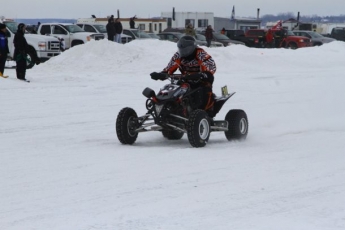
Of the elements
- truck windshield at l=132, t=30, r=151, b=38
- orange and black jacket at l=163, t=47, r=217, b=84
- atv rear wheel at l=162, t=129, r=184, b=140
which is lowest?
atv rear wheel at l=162, t=129, r=184, b=140

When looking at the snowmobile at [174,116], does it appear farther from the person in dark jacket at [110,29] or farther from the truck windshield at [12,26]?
the person in dark jacket at [110,29]

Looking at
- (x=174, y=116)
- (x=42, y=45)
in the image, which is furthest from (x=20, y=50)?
(x=174, y=116)

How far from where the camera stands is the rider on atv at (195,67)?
10359 mm

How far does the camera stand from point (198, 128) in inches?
388

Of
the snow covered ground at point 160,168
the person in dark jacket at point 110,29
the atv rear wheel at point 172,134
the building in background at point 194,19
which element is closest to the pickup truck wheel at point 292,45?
the person in dark jacket at point 110,29

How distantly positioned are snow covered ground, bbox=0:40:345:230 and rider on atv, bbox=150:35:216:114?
0.70m

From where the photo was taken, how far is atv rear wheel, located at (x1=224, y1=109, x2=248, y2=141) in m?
10.8

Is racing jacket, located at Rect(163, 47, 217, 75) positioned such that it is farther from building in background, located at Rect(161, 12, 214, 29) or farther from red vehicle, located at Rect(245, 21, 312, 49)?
building in background, located at Rect(161, 12, 214, 29)

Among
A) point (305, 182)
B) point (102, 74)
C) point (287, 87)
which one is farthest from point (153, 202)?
point (102, 74)

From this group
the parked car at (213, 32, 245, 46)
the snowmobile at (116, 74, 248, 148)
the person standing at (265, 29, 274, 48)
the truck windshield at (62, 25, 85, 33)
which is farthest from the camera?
the parked car at (213, 32, 245, 46)

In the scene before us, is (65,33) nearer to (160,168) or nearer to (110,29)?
(110,29)

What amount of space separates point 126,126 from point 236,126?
177 centimetres

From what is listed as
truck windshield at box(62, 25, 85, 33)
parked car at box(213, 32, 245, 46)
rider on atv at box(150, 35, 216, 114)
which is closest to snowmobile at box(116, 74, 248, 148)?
rider on atv at box(150, 35, 216, 114)

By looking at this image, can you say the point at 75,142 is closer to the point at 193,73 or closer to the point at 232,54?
the point at 193,73
